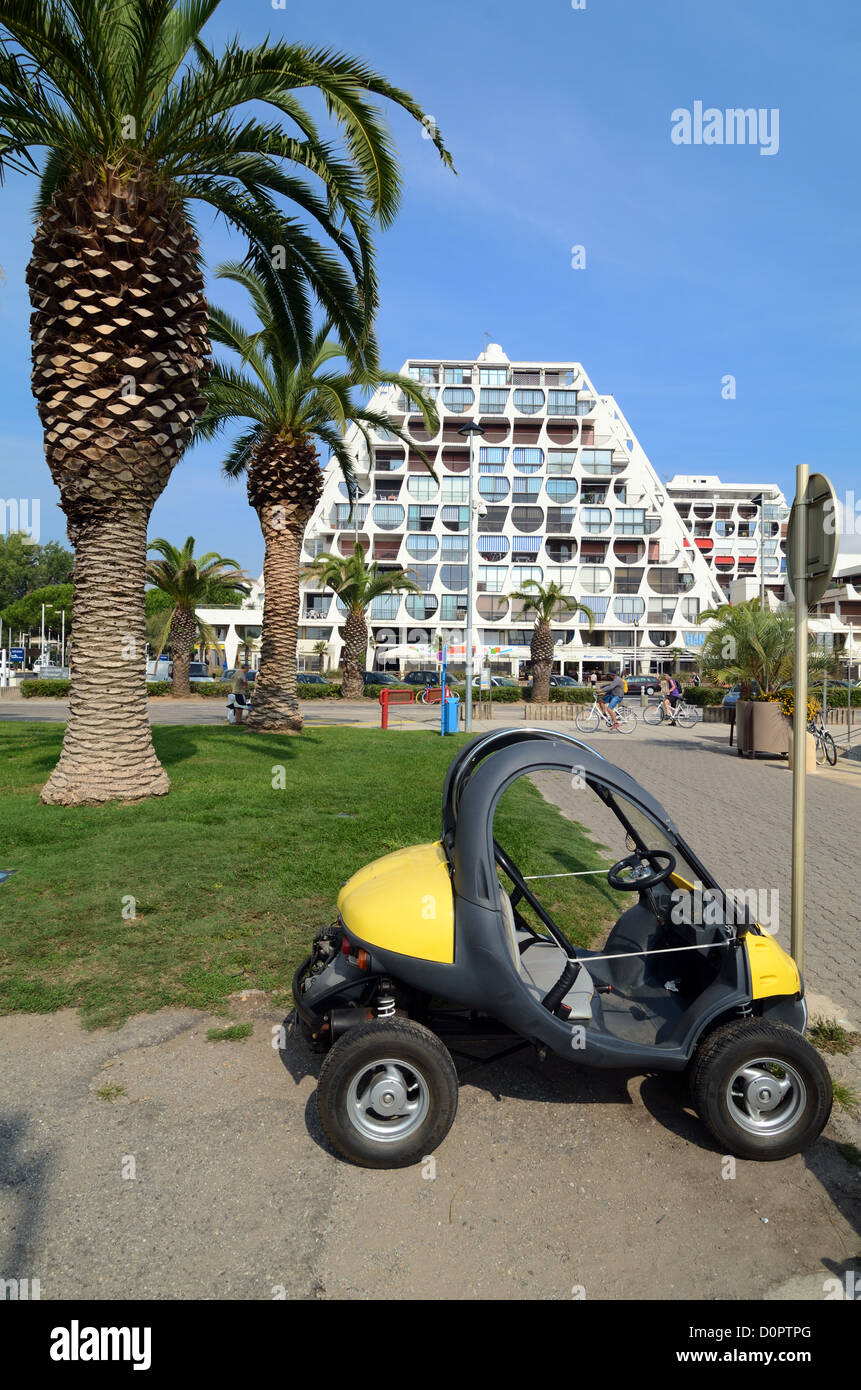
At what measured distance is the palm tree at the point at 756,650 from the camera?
16.5 meters

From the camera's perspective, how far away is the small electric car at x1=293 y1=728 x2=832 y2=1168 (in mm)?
3033

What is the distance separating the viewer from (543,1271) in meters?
2.51

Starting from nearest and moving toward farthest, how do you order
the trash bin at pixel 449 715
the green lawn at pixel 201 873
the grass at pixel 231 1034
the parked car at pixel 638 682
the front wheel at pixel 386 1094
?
the front wheel at pixel 386 1094 → the grass at pixel 231 1034 → the green lawn at pixel 201 873 → the trash bin at pixel 449 715 → the parked car at pixel 638 682

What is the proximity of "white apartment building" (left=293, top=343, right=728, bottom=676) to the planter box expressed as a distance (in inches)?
2298

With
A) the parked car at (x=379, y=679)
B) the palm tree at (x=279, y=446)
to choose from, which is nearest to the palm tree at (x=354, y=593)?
the parked car at (x=379, y=679)

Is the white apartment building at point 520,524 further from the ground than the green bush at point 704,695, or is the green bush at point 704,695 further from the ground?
the white apartment building at point 520,524

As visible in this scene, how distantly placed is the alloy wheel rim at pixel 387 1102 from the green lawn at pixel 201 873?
5.06 ft

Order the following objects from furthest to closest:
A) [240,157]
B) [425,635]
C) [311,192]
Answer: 1. [425,635]
2. [311,192]
3. [240,157]

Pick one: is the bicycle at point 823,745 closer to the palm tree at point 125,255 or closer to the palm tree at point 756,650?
the palm tree at point 756,650

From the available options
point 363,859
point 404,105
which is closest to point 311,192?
point 404,105

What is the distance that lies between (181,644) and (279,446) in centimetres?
2322

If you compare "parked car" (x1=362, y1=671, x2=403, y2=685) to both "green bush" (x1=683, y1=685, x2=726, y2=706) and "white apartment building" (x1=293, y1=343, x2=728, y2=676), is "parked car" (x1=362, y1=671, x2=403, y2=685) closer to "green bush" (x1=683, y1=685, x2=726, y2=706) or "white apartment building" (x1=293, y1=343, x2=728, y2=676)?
"green bush" (x1=683, y1=685, x2=726, y2=706)

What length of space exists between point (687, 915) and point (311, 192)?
33.6 ft

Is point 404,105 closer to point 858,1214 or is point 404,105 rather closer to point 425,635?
point 858,1214
